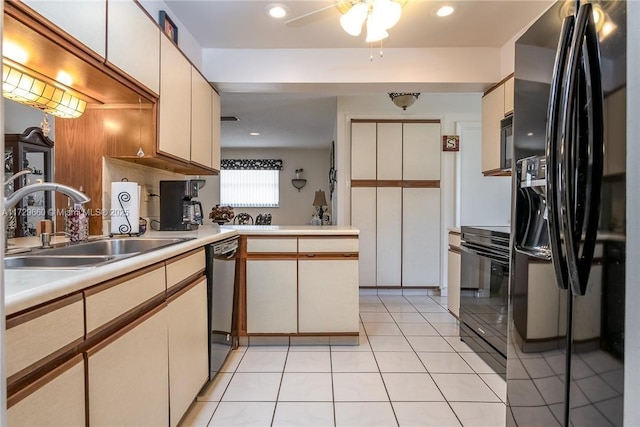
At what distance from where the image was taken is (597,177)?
84cm

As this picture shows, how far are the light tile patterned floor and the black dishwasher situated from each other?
16 cm

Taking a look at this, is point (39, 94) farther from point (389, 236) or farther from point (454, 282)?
point (389, 236)

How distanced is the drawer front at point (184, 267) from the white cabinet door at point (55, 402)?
0.53m

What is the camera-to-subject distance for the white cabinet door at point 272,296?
2516mm

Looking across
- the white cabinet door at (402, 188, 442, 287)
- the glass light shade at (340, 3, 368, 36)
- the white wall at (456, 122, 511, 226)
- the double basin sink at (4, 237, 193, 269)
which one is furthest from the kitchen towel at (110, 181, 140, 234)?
the white wall at (456, 122, 511, 226)

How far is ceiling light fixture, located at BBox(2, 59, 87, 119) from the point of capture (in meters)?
1.38

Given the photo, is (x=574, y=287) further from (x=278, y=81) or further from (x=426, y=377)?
(x=278, y=81)

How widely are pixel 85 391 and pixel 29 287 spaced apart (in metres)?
0.34

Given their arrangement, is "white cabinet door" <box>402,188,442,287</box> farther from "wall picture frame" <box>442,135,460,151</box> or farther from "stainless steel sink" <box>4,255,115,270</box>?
"stainless steel sink" <box>4,255,115,270</box>

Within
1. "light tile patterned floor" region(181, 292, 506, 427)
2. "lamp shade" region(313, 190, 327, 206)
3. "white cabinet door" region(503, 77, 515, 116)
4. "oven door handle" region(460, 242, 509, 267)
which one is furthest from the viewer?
"lamp shade" region(313, 190, 327, 206)

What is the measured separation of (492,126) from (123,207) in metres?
2.77

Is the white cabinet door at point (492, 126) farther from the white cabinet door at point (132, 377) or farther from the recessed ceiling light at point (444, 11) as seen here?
the white cabinet door at point (132, 377)

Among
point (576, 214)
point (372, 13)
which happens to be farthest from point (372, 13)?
point (576, 214)

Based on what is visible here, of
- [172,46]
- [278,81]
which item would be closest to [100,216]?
[172,46]
